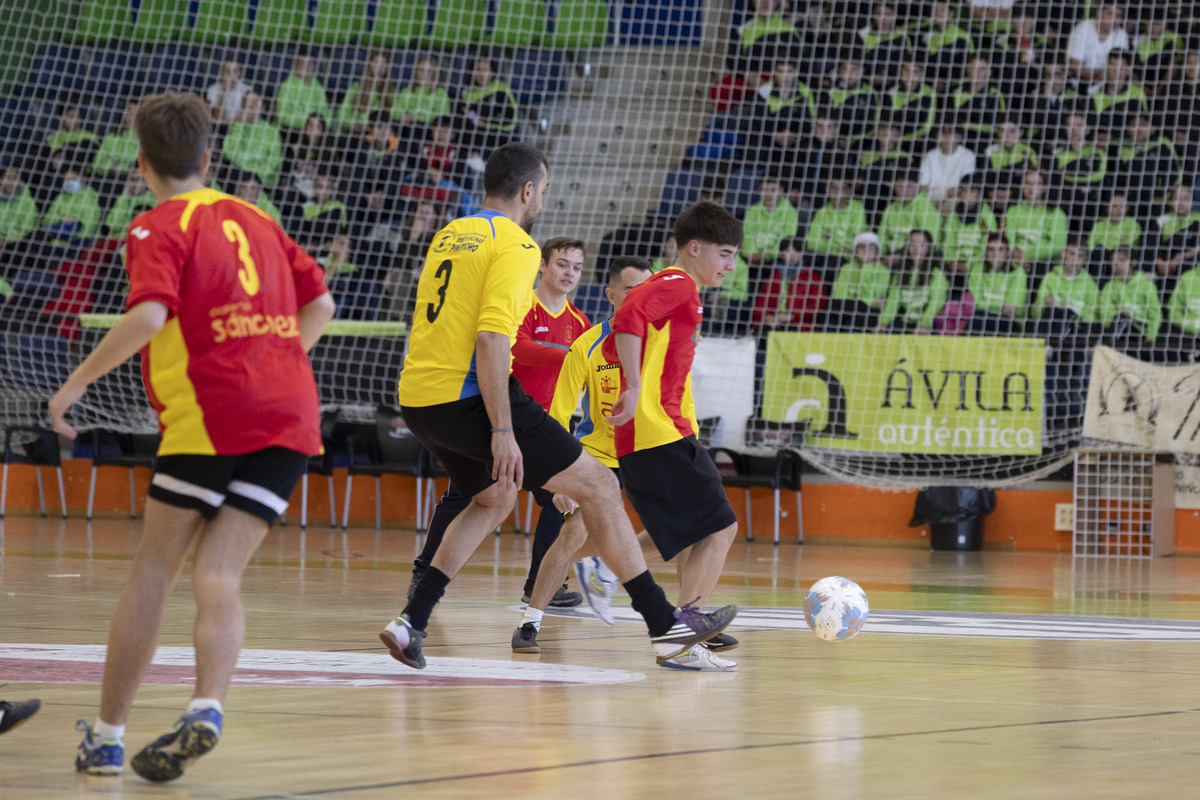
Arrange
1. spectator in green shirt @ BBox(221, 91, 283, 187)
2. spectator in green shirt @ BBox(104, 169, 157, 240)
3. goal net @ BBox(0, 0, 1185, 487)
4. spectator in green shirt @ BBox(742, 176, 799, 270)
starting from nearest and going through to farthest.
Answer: goal net @ BBox(0, 0, 1185, 487), spectator in green shirt @ BBox(742, 176, 799, 270), spectator in green shirt @ BBox(104, 169, 157, 240), spectator in green shirt @ BBox(221, 91, 283, 187)

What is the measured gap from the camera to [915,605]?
8.42m

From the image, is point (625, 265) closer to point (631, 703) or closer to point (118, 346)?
point (631, 703)

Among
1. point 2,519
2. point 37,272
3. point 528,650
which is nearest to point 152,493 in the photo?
point 528,650

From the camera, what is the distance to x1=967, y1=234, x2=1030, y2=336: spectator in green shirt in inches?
571

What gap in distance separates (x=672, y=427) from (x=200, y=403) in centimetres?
270

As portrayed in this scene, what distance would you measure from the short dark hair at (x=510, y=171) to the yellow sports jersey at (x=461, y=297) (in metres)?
0.17

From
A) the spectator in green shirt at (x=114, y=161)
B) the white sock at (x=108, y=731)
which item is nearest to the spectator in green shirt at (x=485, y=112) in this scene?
the spectator in green shirt at (x=114, y=161)

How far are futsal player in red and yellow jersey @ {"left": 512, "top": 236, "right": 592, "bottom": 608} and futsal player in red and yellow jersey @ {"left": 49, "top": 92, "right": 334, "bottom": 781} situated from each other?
332 cm

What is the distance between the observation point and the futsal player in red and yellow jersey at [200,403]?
3.34 meters

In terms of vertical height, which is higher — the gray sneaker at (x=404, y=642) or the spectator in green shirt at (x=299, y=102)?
the spectator in green shirt at (x=299, y=102)

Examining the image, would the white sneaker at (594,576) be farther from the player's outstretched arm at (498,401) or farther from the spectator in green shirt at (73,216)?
the spectator in green shirt at (73,216)

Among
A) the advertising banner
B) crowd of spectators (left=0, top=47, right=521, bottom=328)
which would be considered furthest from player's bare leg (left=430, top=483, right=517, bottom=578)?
crowd of spectators (left=0, top=47, right=521, bottom=328)

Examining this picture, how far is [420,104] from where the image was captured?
58.3 ft

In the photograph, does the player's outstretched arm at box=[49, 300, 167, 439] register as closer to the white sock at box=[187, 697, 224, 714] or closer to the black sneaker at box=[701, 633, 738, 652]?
the white sock at box=[187, 697, 224, 714]
